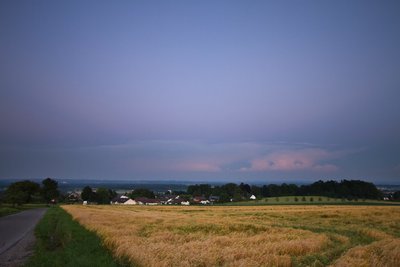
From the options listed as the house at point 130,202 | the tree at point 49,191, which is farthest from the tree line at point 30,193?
the house at point 130,202

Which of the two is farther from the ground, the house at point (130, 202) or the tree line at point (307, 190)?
the tree line at point (307, 190)

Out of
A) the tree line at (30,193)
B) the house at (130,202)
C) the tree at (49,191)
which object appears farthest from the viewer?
the house at (130,202)

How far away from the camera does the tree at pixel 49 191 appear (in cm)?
12698

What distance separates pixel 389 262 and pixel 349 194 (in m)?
119

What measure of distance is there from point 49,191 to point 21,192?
29.5 metres

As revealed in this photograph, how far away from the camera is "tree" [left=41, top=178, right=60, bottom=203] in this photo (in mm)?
126981

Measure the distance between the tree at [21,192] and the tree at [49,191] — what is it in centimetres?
595

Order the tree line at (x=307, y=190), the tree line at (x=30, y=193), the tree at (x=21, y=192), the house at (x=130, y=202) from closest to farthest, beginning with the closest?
1. the tree at (x=21, y=192)
2. the tree line at (x=30, y=193)
3. the tree line at (x=307, y=190)
4. the house at (x=130, y=202)

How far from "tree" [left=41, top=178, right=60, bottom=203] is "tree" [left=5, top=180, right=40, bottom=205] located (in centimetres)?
595

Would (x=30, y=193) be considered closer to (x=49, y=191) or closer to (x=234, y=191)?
(x=49, y=191)

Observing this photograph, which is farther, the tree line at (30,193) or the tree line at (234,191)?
the tree line at (234,191)

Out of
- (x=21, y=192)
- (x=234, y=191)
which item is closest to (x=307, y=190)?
(x=234, y=191)

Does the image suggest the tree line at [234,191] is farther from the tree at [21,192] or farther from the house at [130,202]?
the house at [130,202]

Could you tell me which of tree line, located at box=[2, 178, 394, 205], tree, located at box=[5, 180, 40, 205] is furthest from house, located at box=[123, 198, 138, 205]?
tree, located at box=[5, 180, 40, 205]
